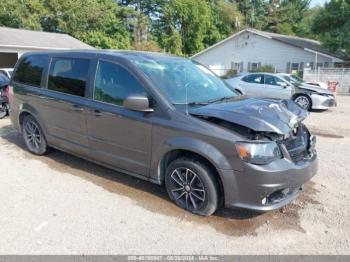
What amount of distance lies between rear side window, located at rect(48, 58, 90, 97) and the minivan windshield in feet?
3.04

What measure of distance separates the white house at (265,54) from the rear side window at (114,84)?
24933mm

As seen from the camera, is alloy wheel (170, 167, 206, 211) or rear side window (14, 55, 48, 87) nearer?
alloy wheel (170, 167, 206, 211)

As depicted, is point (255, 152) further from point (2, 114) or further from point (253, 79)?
point (253, 79)

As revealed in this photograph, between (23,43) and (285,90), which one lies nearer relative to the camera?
(285,90)

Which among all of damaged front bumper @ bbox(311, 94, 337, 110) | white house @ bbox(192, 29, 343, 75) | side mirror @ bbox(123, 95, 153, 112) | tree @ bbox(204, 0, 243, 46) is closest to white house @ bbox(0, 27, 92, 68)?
white house @ bbox(192, 29, 343, 75)

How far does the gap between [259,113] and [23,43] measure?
77.6ft

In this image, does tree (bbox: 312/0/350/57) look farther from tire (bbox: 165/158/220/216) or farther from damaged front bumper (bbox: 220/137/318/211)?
tire (bbox: 165/158/220/216)

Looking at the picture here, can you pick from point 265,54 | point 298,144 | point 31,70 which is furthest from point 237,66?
point 298,144

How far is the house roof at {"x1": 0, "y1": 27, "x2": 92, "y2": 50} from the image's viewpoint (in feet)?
75.3

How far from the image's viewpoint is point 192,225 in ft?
12.2

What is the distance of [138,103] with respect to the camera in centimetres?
398

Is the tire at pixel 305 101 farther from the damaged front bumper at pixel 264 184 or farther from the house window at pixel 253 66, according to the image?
the house window at pixel 253 66

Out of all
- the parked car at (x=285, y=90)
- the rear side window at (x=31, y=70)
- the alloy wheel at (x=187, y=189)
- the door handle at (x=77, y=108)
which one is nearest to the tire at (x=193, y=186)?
the alloy wheel at (x=187, y=189)

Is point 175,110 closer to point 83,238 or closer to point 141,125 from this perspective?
point 141,125
